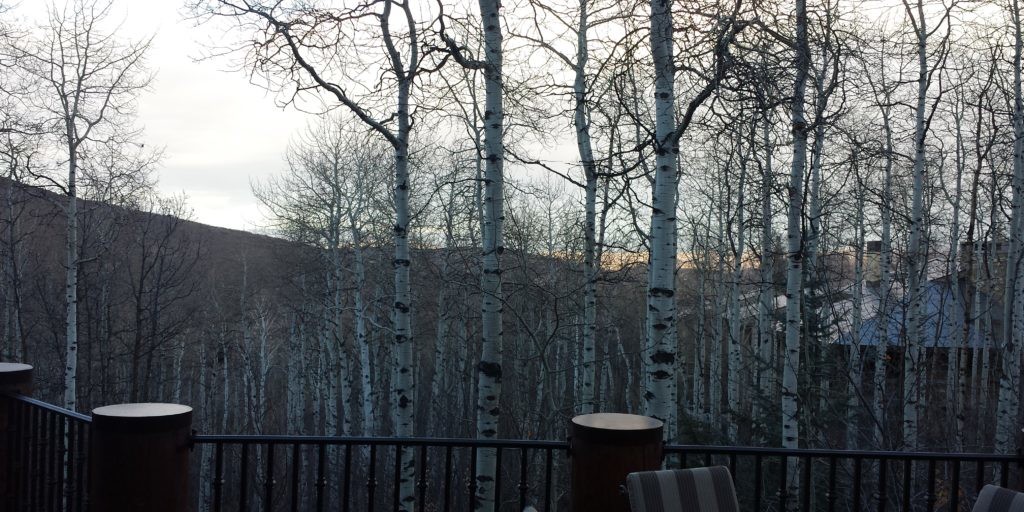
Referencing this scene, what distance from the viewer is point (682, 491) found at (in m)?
3.22

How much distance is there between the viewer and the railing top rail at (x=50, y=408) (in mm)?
3821

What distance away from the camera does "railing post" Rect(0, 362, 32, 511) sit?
457 cm

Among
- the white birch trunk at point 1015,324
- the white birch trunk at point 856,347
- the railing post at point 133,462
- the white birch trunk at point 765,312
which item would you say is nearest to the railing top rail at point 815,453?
the railing post at point 133,462

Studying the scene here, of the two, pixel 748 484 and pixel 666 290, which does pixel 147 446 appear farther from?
pixel 748 484

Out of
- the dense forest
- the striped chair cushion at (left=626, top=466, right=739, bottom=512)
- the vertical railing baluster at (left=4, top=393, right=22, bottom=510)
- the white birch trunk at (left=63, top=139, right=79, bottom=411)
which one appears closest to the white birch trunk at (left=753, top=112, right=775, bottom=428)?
the dense forest

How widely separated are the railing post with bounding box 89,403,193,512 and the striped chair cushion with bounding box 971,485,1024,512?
145 inches

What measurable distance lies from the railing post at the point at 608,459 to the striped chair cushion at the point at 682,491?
1.06 feet

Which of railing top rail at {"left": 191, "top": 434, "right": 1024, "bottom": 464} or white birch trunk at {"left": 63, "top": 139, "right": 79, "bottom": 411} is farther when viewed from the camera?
white birch trunk at {"left": 63, "top": 139, "right": 79, "bottom": 411}

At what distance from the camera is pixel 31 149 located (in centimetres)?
1614

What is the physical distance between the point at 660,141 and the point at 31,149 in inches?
611

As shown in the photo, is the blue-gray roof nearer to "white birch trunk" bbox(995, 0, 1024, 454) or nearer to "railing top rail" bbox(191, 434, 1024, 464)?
"white birch trunk" bbox(995, 0, 1024, 454)

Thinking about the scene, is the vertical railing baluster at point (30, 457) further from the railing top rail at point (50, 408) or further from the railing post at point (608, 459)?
the railing post at point (608, 459)

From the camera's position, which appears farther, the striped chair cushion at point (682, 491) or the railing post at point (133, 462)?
the railing post at point (133, 462)

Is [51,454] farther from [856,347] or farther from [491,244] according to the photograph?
[856,347]
